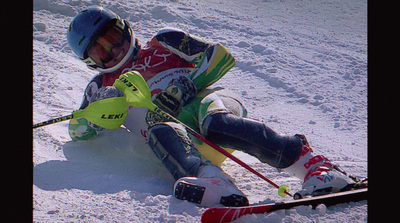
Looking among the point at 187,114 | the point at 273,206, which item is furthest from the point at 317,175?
the point at 187,114

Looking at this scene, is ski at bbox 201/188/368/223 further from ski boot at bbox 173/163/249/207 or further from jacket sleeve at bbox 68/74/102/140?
jacket sleeve at bbox 68/74/102/140

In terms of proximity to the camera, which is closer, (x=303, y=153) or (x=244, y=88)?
(x=303, y=153)

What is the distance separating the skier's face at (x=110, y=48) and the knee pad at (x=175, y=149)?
61 cm

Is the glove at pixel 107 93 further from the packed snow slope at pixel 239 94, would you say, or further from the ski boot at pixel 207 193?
the ski boot at pixel 207 193

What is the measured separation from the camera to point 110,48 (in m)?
2.54

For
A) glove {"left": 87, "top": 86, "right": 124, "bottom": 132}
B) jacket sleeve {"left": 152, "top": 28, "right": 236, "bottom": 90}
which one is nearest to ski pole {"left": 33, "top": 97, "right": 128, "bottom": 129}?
glove {"left": 87, "top": 86, "right": 124, "bottom": 132}

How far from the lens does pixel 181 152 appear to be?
2.06m

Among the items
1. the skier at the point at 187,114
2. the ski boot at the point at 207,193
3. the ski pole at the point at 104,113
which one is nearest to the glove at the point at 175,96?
the skier at the point at 187,114

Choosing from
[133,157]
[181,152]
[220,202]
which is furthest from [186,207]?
[133,157]

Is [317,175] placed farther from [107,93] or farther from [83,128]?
[83,128]

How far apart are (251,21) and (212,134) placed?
338 centimetres

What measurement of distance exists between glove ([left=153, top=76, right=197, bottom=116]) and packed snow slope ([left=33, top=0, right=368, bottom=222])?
285 mm

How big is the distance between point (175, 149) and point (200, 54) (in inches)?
31.1
